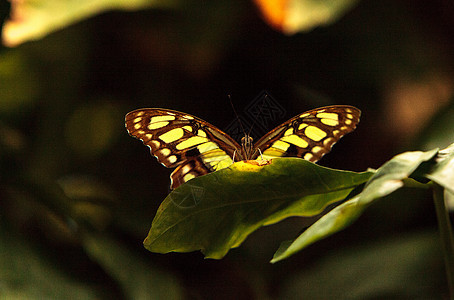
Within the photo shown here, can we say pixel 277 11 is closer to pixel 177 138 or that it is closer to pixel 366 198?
pixel 177 138

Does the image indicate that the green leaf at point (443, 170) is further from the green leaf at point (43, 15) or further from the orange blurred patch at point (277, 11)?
the green leaf at point (43, 15)

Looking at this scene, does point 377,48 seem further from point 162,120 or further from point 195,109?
point 162,120

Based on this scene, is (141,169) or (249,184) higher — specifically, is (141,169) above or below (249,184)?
below

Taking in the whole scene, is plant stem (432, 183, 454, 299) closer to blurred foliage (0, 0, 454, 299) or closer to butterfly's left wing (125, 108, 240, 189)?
butterfly's left wing (125, 108, 240, 189)

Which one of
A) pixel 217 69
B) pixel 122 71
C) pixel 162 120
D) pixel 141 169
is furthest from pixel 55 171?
pixel 162 120

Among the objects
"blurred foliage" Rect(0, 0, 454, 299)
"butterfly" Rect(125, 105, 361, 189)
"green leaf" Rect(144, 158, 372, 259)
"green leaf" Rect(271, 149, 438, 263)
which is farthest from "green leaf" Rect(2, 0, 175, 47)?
"green leaf" Rect(271, 149, 438, 263)
